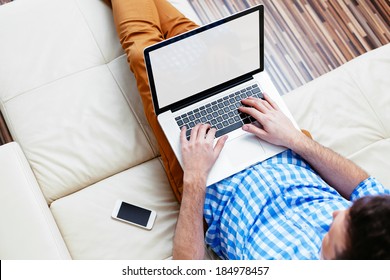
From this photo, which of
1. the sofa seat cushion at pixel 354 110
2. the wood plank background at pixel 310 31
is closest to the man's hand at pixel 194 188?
the sofa seat cushion at pixel 354 110

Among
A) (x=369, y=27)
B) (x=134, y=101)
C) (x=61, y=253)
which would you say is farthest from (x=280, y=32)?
(x=61, y=253)

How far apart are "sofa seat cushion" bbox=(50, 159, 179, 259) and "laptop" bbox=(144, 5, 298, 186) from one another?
0.17 m

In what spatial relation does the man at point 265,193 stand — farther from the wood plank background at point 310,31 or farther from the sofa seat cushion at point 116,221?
the wood plank background at point 310,31

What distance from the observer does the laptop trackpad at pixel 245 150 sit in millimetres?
1287

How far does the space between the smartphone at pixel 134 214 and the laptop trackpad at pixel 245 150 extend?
0.29 metres

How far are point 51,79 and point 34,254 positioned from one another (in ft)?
1.92

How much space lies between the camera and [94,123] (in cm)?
141

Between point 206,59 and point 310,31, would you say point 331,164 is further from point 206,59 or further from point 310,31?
point 310,31

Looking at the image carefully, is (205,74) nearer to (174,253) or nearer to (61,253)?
(174,253)

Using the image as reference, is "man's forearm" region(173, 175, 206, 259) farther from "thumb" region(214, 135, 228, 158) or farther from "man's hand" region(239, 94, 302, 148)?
"man's hand" region(239, 94, 302, 148)

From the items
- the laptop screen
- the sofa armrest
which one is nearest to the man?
the laptop screen

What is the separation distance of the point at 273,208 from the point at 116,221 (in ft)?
1.52

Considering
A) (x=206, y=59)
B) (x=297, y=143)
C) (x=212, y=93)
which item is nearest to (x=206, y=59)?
(x=206, y=59)

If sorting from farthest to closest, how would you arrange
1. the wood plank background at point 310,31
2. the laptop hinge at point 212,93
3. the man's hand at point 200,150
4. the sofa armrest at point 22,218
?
the wood plank background at point 310,31 < the laptop hinge at point 212,93 < the man's hand at point 200,150 < the sofa armrest at point 22,218
